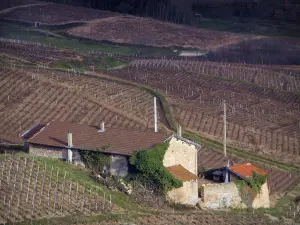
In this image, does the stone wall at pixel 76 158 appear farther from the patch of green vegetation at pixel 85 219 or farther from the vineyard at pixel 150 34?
the vineyard at pixel 150 34

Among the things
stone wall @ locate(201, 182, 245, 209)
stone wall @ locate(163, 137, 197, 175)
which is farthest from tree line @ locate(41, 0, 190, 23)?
stone wall @ locate(201, 182, 245, 209)

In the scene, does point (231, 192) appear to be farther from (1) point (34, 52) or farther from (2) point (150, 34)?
(2) point (150, 34)

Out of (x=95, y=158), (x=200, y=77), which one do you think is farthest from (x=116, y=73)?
(x=95, y=158)

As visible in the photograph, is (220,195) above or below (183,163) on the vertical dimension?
below

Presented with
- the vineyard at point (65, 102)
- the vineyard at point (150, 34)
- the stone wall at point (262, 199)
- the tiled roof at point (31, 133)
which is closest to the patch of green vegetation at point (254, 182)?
the stone wall at point (262, 199)

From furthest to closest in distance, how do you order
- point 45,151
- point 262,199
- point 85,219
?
point 45,151, point 262,199, point 85,219

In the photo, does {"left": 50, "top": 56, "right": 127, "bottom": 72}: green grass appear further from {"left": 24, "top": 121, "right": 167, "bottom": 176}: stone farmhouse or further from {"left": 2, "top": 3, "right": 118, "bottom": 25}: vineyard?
{"left": 24, "top": 121, "right": 167, "bottom": 176}: stone farmhouse

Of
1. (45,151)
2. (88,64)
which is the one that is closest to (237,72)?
(88,64)
